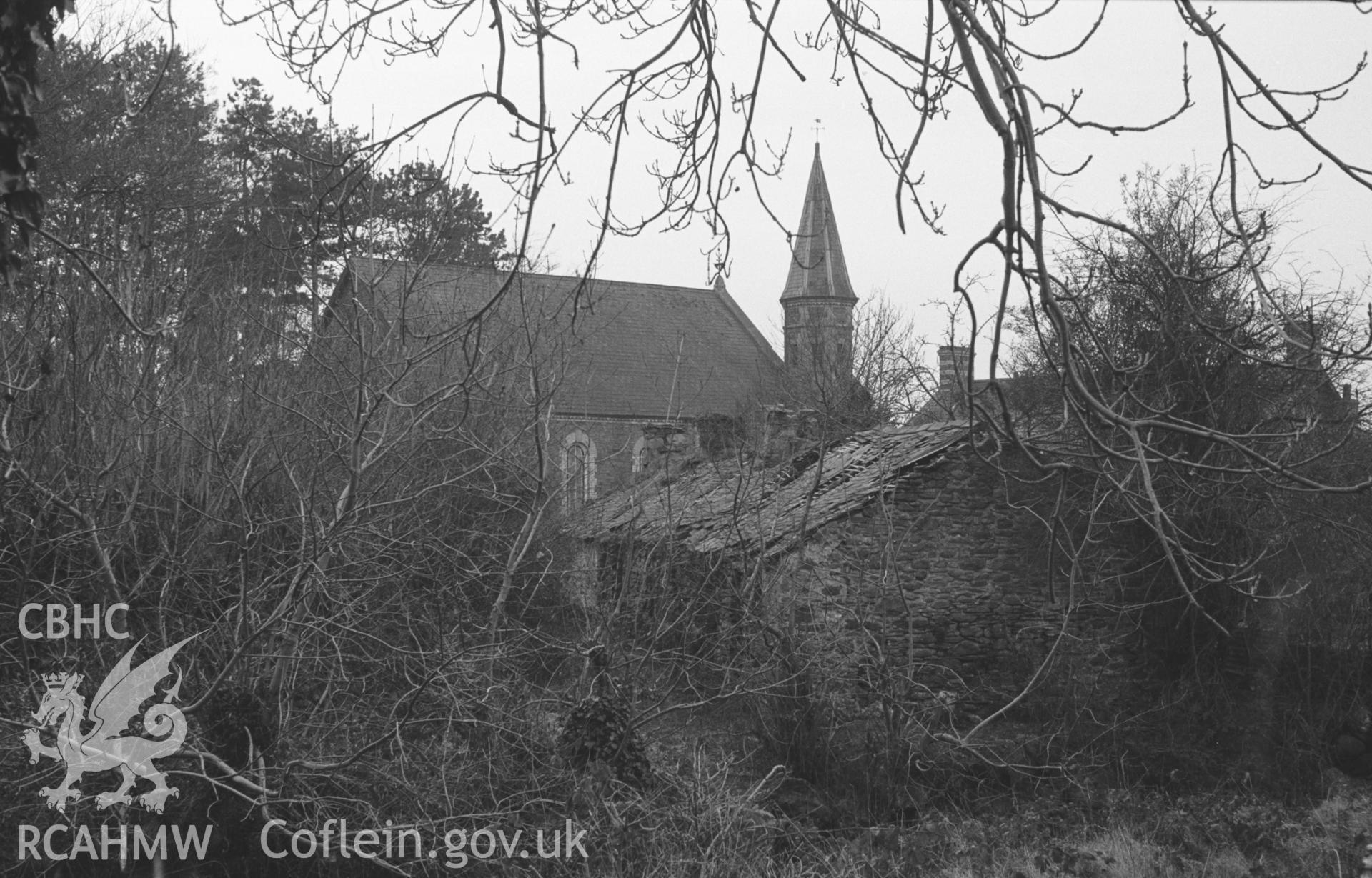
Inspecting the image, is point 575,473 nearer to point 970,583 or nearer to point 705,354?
point 970,583

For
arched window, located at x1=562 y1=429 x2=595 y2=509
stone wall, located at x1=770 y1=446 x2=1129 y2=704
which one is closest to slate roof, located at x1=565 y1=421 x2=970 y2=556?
stone wall, located at x1=770 y1=446 x2=1129 y2=704

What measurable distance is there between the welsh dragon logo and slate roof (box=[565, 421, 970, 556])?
13.6ft

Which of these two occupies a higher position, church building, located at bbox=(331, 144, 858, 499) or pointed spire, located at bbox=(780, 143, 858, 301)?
pointed spire, located at bbox=(780, 143, 858, 301)

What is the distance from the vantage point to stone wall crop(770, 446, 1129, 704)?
40.7 ft

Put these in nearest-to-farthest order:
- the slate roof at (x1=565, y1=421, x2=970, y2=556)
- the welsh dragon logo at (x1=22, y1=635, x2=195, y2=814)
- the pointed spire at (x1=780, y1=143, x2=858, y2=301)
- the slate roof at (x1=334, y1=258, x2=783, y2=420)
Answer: the welsh dragon logo at (x1=22, y1=635, x2=195, y2=814)
the slate roof at (x1=565, y1=421, x2=970, y2=556)
the slate roof at (x1=334, y1=258, x2=783, y2=420)
the pointed spire at (x1=780, y1=143, x2=858, y2=301)

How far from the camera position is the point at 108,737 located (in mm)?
6629

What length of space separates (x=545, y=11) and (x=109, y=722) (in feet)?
17.0

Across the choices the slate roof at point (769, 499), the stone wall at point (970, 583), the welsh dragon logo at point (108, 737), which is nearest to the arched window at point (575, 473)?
the slate roof at point (769, 499)

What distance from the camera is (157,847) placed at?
22.0 ft

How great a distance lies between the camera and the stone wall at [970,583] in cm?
1241

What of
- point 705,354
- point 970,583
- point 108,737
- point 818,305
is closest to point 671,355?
point 705,354

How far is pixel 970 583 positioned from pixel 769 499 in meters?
2.86

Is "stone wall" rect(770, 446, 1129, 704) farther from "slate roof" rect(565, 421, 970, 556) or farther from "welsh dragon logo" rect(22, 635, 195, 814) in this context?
"welsh dragon logo" rect(22, 635, 195, 814)

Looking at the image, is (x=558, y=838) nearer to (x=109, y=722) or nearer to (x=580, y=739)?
(x=580, y=739)
